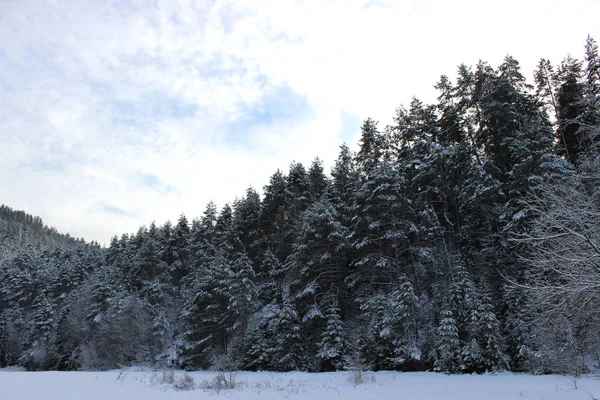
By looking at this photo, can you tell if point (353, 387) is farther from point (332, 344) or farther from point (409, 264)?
point (409, 264)

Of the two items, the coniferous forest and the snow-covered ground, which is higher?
the coniferous forest

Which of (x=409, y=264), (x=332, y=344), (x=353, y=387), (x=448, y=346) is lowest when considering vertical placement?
(x=353, y=387)

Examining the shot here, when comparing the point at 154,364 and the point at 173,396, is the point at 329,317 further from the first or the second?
the point at 154,364

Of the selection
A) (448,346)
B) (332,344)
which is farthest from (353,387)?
(332,344)

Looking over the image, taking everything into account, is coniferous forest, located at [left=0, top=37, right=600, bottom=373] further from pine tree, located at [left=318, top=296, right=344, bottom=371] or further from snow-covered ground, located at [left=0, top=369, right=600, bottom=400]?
snow-covered ground, located at [left=0, top=369, right=600, bottom=400]

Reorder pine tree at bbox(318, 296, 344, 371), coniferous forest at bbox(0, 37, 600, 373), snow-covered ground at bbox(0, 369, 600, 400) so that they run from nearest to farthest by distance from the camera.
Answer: snow-covered ground at bbox(0, 369, 600, 400) < coniferous forest at bbox(0, 37, 600, 373) < pine tree at bbox(318, 296, 344, 371)

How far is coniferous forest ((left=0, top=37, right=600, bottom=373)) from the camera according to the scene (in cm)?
2219

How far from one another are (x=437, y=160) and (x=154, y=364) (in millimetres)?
37404

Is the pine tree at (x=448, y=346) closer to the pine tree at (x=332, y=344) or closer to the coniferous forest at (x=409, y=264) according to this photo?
the coniferous forest at (x=409, y=264)

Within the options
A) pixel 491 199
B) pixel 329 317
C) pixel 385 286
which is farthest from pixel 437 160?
pixel 329 317

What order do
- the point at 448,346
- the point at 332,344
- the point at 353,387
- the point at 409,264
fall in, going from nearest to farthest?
the point at 353,387 → the point at 448,346 → the point at 332,344 → the point at 409,264

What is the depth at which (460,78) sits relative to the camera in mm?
33688

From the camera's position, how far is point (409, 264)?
3045cm

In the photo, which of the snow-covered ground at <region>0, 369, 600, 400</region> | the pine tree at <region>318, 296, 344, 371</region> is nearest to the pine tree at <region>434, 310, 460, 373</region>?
the snow-covered ground at <region>0, 369, 600, 400</region>
